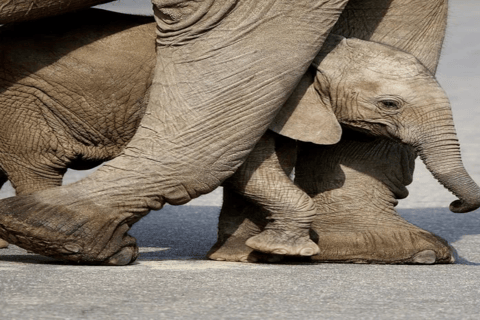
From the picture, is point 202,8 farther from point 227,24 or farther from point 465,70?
point 465,70

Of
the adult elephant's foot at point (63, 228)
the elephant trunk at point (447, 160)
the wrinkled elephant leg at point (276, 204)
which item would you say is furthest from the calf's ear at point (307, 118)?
the adult elephant's foot at point (63, 228)

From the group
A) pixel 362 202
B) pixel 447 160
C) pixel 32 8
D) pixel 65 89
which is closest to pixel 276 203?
pixel 362 202

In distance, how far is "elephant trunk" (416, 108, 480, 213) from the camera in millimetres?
5234

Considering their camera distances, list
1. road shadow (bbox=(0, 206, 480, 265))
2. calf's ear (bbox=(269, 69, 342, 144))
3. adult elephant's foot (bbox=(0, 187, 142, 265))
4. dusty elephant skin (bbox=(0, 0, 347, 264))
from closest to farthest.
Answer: adult elephant's foot (bbox=(0, 187, 142, 265)) → dusty elephant skin (bbox=(0, 0, 347, 264)) → calf's ear (bbox=(269, 69, 342, 144)) → road shadow (bbox=(0, 206, 480, 265))

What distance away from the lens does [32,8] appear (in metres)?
5.32

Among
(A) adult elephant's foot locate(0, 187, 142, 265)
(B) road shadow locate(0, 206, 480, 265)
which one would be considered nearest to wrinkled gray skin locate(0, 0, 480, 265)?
(A) adult elephant's foot locate(0, 187, 142, 265)

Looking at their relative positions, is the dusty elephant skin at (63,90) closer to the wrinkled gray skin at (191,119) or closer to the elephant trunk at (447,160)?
the wrinkled gray skin at (191,119)

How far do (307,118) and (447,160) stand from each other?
0.61 meters

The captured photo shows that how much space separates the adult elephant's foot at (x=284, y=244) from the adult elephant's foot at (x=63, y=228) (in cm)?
57

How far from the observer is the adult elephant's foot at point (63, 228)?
494cm

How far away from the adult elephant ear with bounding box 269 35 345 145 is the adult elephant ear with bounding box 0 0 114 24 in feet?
3.26

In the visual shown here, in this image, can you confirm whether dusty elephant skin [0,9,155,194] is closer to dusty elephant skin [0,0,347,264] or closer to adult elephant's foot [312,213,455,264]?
dusty elephant skin [0,0,347,264]

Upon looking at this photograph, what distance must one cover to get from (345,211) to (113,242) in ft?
3.90

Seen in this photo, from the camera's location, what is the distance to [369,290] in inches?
178
